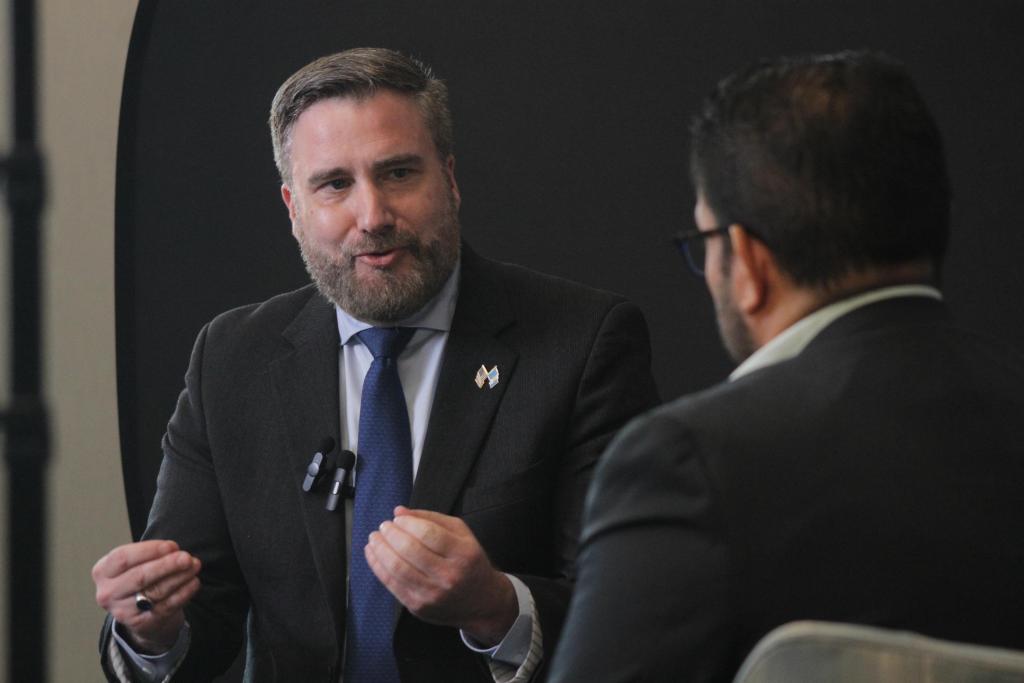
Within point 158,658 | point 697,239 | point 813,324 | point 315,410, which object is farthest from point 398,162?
point 813,324

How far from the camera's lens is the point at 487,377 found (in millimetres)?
2049

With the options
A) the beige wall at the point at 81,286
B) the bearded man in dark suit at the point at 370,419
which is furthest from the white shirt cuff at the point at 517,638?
the beige wall at the point at 81,286

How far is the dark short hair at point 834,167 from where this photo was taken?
3.54 ft

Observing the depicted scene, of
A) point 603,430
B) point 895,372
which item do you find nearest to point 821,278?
point 895,372

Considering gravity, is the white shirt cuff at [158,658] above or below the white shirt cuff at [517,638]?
below

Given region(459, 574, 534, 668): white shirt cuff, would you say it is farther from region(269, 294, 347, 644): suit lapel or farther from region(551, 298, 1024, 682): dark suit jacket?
region(551, 298, 1024, 682): dark suit jacket

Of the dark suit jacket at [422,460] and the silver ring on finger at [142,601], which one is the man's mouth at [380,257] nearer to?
the dark suit jacket at [422,460]

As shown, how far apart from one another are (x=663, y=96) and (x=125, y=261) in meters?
1.17

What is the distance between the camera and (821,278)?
1.11 metres

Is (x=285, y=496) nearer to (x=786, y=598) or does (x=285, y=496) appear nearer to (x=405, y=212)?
(x=405, y=212)

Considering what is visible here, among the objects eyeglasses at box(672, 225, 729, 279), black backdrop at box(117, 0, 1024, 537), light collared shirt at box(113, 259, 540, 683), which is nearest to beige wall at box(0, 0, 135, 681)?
black backdrop at box(117, 0, 1024, 537)

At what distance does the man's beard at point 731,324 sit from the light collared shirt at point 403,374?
88cm

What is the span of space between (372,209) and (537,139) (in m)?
0.64

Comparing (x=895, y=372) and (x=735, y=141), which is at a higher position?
(x=735, y=141)
